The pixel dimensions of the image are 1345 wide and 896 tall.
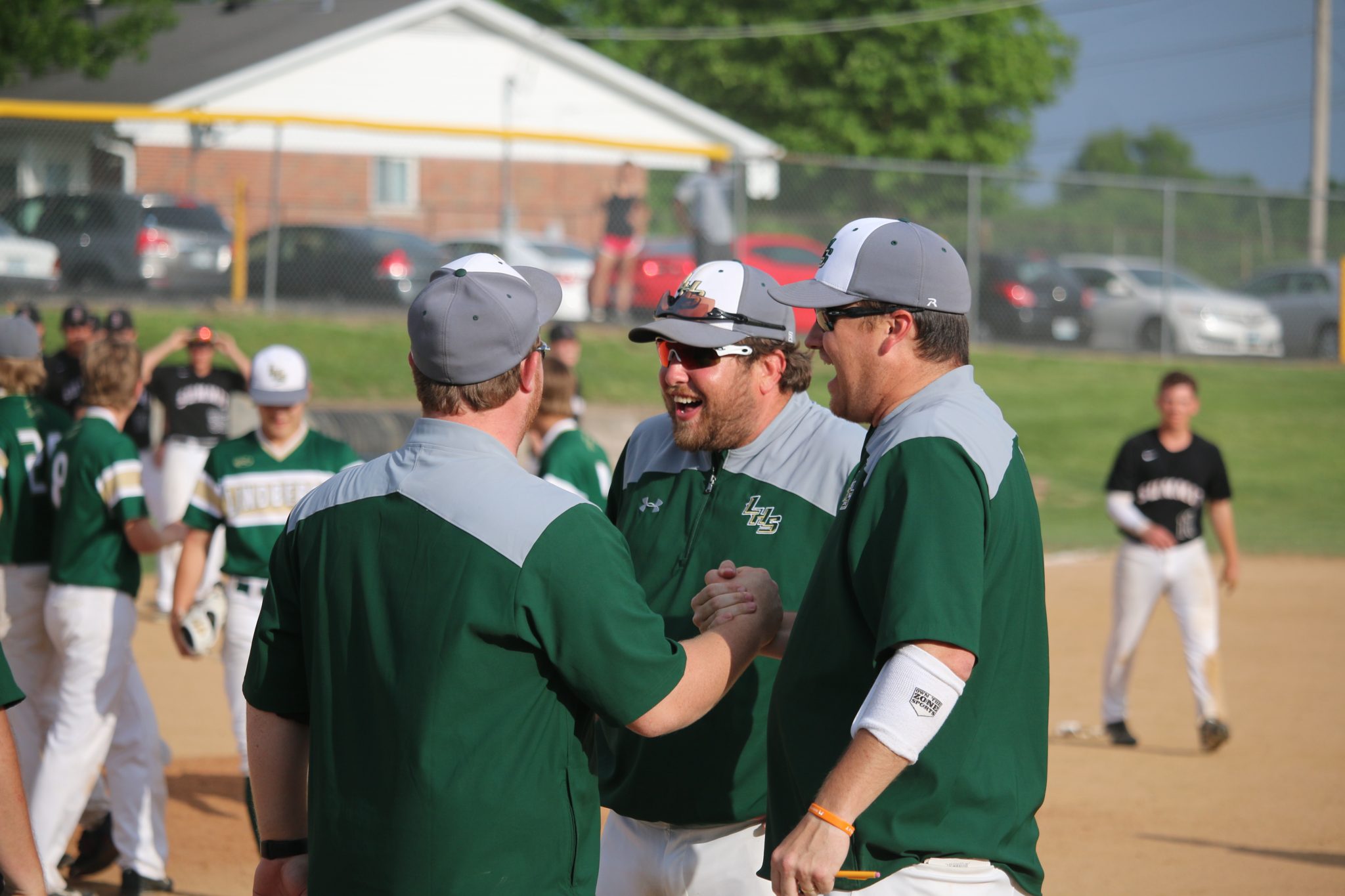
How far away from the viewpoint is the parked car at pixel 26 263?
55.9ft

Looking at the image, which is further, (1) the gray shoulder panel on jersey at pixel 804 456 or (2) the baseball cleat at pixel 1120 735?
(2) the baseball cleat at pixel 1120 735

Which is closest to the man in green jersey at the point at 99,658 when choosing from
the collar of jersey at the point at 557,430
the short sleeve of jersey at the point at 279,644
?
the collar of jersey at the point at 557,430

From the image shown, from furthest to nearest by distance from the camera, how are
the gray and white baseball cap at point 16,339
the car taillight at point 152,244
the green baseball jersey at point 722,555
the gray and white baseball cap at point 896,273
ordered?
the car taillight at point 152,244 → the gray and white baseball cap at point 16,339 → the green baseball jersey at point 722,555 → the gray and white baseball cap at point 896,273

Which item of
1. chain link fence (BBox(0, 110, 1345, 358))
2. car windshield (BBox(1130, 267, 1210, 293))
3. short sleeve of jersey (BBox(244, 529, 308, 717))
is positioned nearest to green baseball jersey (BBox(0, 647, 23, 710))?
short sleeve of jersey (BBox(244, 529, 308, 717))

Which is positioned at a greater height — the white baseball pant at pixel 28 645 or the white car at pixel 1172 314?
the white car at pixel 1172 314

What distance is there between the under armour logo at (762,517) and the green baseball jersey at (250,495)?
311cm

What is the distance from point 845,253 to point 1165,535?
21.3 feet

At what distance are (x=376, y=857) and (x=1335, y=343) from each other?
80.3ft

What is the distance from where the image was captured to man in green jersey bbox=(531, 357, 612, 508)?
7.44 meters

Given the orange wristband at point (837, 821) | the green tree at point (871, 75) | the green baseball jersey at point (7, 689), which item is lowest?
the orange wristband at point (837, 821)

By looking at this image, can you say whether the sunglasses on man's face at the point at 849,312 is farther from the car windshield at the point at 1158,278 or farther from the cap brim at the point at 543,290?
the car windshield at the point at 1158,278

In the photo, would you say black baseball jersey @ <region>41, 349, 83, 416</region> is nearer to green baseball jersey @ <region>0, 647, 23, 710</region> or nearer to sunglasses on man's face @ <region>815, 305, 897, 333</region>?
green baseball jersey @ <region>0, 647, 23, 710</region>

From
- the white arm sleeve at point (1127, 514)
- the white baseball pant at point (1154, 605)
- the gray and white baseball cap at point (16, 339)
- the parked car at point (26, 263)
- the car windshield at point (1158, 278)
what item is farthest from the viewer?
the car windshield at point (1158, 278)

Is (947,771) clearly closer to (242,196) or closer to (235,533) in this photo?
(235,533)
